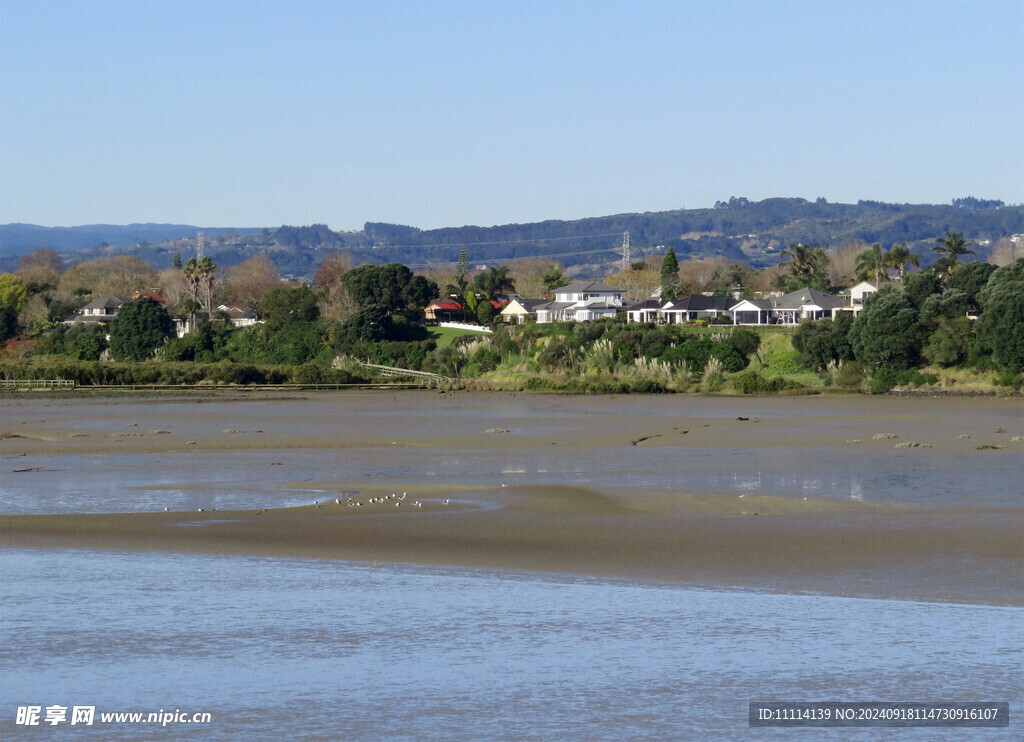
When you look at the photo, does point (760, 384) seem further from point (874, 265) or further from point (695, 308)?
point (874, 265)

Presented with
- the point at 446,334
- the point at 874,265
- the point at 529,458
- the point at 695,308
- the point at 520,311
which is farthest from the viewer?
the point at 520,311

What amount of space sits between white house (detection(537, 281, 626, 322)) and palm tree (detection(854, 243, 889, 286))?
21.7 meters

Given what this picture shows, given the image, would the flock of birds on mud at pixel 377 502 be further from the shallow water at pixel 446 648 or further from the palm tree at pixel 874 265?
the palm tree at pixel 874 265

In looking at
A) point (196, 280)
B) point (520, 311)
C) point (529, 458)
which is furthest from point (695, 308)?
point (529, 458)

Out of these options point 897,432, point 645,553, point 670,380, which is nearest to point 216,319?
point 670,380

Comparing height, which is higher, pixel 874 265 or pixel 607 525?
pixel 874 265

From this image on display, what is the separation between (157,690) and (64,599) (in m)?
A: 4.05

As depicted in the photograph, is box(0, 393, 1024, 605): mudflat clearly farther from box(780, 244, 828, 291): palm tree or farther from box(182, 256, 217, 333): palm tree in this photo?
box(780, 244, 828, 291): palm tree

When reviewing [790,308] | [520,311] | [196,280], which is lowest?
[520,311]

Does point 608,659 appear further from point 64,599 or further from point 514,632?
point 64,599

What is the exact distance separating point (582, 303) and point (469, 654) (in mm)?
103135

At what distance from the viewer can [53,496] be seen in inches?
899

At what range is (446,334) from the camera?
9356 cm

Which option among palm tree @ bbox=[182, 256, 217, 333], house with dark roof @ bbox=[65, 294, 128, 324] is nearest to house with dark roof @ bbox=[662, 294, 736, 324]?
palm tree @ bbox=[182, 256, 217, 333]
